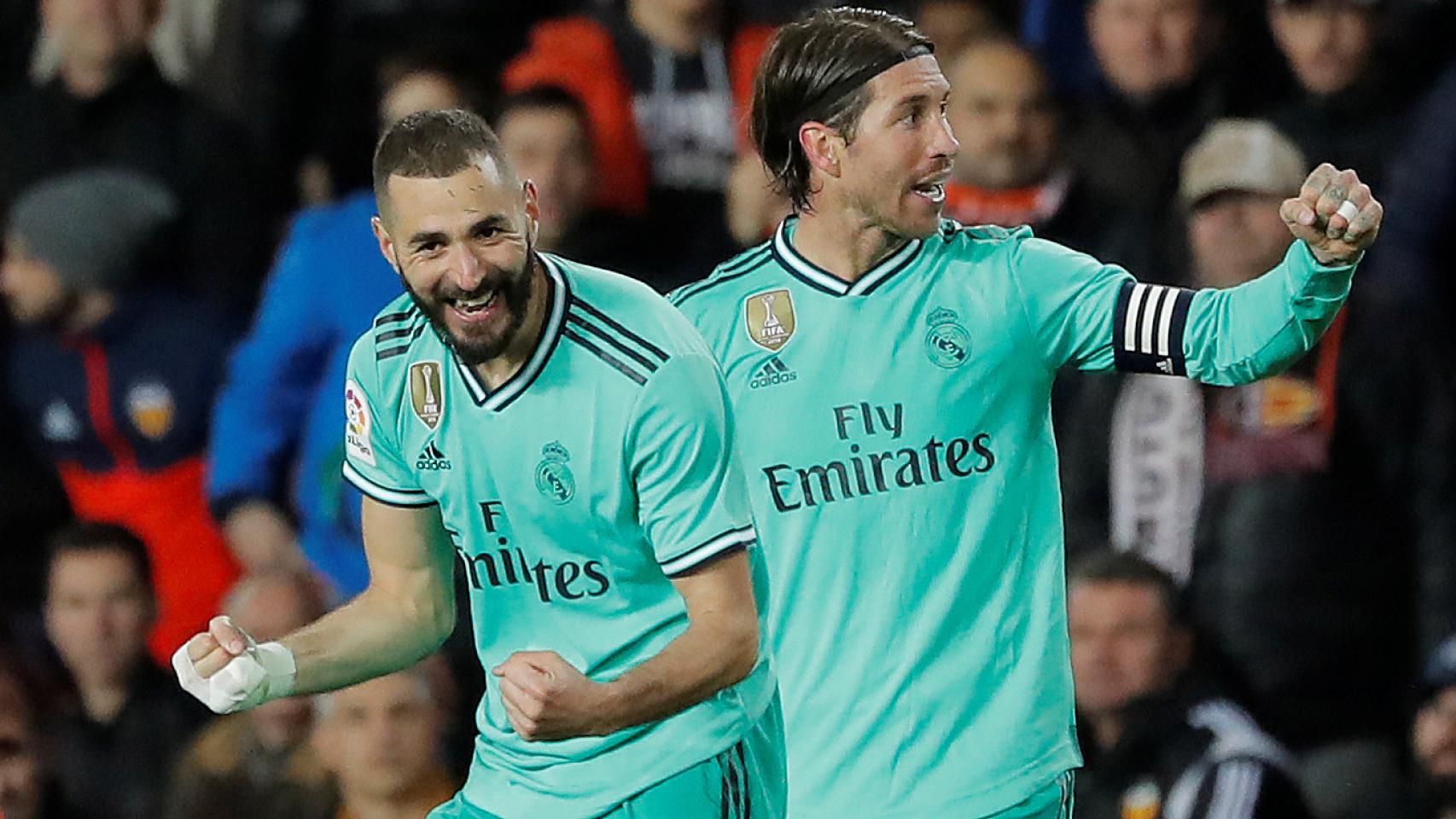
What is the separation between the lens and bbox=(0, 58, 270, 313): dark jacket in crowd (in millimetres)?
7691

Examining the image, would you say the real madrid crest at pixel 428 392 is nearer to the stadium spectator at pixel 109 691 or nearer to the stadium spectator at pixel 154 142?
the stadium spectator at pixel 109 691

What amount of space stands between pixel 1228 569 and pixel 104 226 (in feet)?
10.7

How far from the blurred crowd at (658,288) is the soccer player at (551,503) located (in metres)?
2.11

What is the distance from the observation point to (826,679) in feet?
14.7

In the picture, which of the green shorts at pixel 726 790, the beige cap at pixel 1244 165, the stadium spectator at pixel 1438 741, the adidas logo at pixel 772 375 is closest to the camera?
the green shorts at pixel 726 790

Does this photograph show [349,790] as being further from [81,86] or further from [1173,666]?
[81,86]

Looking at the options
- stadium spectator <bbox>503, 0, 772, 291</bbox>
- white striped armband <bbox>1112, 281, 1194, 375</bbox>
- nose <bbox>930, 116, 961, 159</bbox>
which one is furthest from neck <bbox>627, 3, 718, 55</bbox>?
white striped armband <bbox>1112, 281, 1194, 375</bbox>

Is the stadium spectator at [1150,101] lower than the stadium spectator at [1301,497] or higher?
higher

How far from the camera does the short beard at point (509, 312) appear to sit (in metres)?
3.83

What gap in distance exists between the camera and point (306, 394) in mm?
7086

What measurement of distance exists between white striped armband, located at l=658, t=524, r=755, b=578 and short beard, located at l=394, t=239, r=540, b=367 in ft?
1.25

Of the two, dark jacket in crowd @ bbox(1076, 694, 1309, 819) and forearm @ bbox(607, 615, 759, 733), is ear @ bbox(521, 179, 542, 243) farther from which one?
dark jacket in crowd @ bbox(1076, 694, 1309, 819)

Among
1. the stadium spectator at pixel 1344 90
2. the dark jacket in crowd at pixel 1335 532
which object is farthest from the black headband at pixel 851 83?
the stadium spectator at pixel 1344 90

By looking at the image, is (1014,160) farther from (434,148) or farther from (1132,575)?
(434,148)
